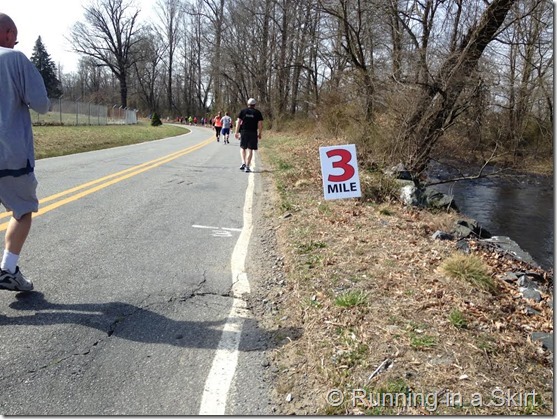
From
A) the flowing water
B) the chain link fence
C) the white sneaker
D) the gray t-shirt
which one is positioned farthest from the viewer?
the chain link fence

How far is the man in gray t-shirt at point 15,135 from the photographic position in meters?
3.09

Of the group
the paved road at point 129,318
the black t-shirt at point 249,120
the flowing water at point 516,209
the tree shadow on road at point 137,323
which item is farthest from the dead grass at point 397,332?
the black t-shirt at point 249,120

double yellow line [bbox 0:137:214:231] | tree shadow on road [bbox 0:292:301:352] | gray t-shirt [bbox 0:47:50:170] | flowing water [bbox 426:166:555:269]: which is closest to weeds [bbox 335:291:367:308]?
tree shadow on road [bbox 0:292:301:352]

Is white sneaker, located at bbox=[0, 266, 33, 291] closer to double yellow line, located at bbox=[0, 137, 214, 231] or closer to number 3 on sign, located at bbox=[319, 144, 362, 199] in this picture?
double yellow line, located at bbox=[0, 137, 214, 231]

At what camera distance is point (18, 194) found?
3.30m

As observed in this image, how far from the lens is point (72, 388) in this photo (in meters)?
2.49

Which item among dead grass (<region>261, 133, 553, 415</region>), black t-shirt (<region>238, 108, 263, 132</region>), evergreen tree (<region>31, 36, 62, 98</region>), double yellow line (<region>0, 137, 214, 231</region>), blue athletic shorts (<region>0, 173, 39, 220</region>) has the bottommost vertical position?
dead grass (<region>261, 133, 553, 415</region>)

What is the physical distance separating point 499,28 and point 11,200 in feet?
42.3

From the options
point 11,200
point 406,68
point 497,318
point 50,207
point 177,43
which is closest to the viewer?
point 11,200

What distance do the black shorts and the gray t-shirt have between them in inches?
320

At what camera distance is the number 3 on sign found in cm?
614

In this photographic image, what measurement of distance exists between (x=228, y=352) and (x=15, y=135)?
228 cm

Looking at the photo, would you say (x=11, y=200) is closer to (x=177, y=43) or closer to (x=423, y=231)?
(x=423, y=231)

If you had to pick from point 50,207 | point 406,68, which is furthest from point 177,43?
point 50,207
